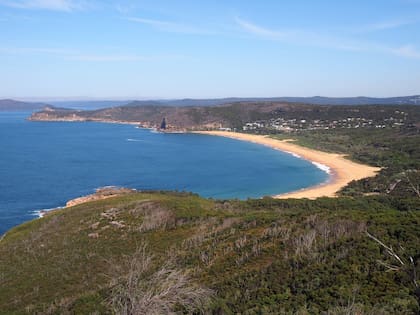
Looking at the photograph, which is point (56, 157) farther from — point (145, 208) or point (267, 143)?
point (145, 208)

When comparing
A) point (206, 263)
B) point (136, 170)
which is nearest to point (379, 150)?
point (136, 170)

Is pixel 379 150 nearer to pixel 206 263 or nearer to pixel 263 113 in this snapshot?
pixel 206 263

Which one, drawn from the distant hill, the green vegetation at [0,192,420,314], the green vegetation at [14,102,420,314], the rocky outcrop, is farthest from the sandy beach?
the distant hill

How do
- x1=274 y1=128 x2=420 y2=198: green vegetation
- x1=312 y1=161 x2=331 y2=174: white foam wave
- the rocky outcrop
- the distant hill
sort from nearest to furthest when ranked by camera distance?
the rocky outcrop, x1=274 y1=128 x2=420 y2=198: green vegetation, x1=312 y1=161 x2=331 y2=174: white foam wave, the distant hill

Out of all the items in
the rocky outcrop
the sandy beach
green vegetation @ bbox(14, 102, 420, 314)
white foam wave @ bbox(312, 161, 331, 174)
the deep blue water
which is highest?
green vegetation @ bbox(14, 102, 420, 314)

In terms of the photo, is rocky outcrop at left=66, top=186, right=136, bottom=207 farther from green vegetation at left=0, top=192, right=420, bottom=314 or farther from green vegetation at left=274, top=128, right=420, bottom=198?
green vegetation at left=274, top=128, right=420, bottom=198

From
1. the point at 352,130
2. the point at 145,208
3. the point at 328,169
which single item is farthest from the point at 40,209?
the point at 352,130

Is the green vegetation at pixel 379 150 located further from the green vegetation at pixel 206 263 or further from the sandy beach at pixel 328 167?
the green vegetation at pixel 206 263
